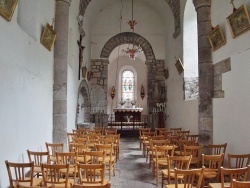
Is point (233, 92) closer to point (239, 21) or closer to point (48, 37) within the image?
point (239, 21)

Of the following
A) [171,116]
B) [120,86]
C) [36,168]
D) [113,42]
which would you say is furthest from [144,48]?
[36,168]

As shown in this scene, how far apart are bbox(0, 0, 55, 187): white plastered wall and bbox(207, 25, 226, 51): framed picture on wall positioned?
153 inches

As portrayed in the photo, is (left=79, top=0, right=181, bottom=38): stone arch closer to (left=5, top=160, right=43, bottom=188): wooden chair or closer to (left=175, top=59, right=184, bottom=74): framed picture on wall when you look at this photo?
(left=175, top=59, right=184, bottom=74): framed picture on wall

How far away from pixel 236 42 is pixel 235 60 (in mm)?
354

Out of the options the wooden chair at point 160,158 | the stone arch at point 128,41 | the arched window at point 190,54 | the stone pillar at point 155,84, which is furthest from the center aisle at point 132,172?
the stone arch at point 128,41

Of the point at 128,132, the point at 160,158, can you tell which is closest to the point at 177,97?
the point at 128,132

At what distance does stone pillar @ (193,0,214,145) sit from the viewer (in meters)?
6.36

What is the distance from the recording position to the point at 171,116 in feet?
36.0

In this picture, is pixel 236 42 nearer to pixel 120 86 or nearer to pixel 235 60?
pixel 235 60

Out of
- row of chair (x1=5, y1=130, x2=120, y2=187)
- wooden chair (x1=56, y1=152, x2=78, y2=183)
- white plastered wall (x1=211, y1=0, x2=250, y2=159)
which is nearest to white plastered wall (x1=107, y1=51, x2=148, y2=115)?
white plastered wall (x1=211, y1=0, x2=250, y2=159)

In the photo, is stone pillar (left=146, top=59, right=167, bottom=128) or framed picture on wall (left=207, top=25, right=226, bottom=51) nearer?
framed picture on wall (left=207, top=25, right=226, bottom=51)

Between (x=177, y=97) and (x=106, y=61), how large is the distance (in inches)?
171

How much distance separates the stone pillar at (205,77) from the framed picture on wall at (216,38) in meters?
0.25

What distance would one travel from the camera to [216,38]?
600 centimetres
